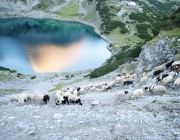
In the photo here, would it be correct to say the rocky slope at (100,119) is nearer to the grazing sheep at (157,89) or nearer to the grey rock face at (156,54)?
the grazing sheep at (157,89)

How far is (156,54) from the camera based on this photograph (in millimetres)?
32281

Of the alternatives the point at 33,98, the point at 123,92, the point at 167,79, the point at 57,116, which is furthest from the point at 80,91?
the point at 167,79

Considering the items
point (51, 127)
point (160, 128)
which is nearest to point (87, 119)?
point (51, 127)

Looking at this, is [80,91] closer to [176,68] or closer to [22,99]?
[22,99]

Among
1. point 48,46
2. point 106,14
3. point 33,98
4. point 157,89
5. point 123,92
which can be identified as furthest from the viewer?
point 106,14

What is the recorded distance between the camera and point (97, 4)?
141 meters

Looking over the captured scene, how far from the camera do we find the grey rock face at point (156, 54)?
3083 cm

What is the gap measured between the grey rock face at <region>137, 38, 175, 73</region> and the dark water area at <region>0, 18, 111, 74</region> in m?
37.5

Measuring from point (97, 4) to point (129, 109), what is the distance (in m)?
132

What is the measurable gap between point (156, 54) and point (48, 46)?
Answer: 213ft

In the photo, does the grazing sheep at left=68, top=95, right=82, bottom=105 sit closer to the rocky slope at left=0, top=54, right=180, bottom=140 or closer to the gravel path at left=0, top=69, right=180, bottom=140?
the rocky slope at left=0, top=54, right=180, bottom=140

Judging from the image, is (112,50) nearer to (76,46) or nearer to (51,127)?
(76,46)

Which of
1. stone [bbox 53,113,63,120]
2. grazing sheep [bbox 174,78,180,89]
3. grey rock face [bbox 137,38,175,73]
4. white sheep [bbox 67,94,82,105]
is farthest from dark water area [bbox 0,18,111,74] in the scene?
grazing sheep [bbox 174,78,180,89]

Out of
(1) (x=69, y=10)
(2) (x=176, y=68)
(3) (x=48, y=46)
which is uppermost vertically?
(1) (x=69, y=10)
